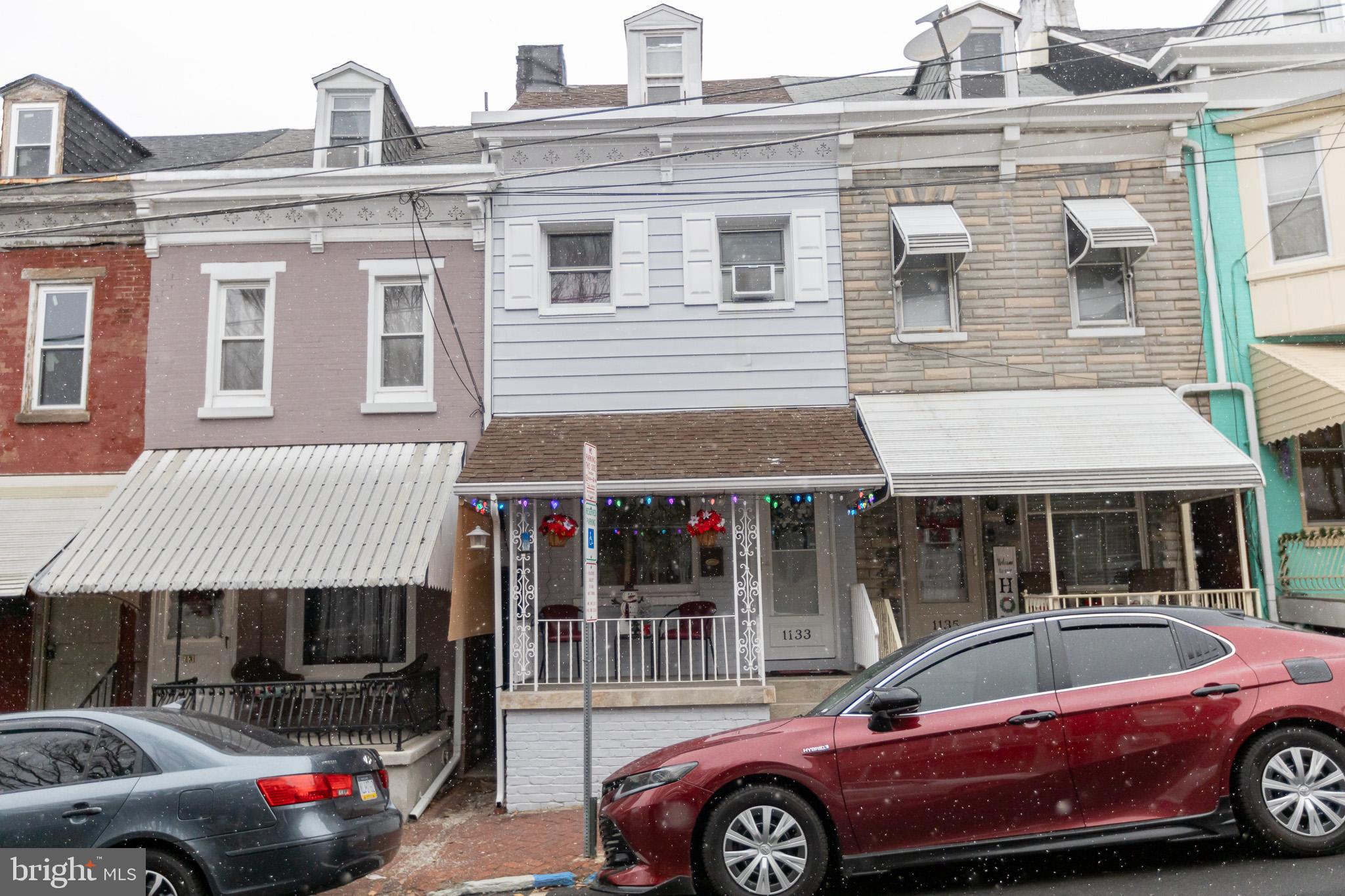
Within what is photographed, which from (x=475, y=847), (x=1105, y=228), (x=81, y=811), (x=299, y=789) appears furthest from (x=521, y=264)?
(x=81, y=811)

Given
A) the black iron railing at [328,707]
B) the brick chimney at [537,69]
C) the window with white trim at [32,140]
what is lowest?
the black iron railing at [328,707]

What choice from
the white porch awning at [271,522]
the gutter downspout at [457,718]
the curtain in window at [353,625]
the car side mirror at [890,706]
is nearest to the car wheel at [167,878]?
the car side mirror at [890,706]

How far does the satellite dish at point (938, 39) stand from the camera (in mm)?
11719

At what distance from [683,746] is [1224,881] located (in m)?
2.97

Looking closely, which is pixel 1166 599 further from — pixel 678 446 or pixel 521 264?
pixel 521 264

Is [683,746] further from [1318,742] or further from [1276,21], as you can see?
[1276,21]

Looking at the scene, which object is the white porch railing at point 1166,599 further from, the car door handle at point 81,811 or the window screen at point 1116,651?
the car door handle at point 81,811

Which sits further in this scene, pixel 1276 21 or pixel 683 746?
pixel 1276 21

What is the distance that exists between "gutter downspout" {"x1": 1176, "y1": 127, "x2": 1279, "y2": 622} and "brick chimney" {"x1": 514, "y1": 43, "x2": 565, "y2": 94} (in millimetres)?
8665

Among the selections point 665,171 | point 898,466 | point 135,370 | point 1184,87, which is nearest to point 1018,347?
point 898,466

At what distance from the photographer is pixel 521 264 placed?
1189cm

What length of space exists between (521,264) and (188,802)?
7483mm

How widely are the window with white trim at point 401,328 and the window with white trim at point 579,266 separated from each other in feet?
4.45

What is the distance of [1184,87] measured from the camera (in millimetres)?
11883
